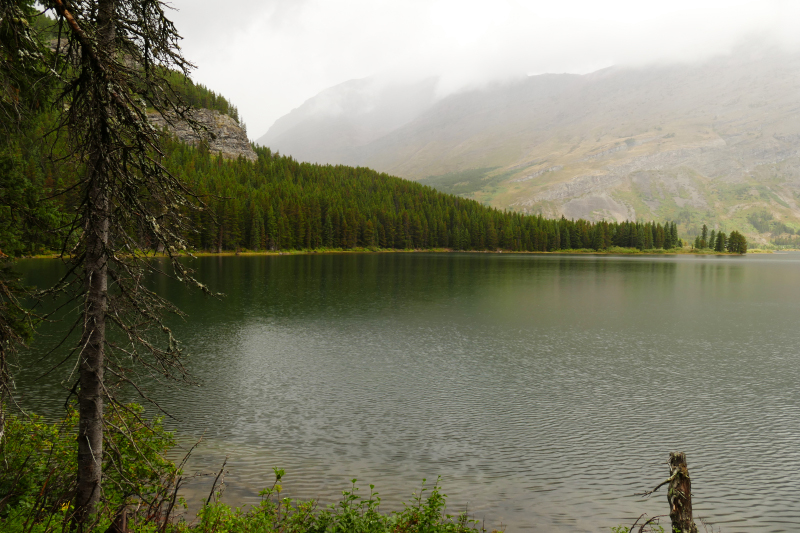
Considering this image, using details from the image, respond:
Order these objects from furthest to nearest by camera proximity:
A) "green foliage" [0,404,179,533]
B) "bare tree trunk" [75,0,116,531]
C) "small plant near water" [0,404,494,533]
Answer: "green foliage" [0,404,179,533], "small plant near water" [0,404,494,533], "bare tree trunk" [75,0,116,531]

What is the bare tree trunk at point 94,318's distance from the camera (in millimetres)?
7980

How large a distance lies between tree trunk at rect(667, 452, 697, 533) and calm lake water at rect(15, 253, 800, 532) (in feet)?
14.0

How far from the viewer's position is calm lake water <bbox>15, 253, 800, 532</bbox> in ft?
49.8

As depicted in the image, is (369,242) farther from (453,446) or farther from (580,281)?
(453,446)

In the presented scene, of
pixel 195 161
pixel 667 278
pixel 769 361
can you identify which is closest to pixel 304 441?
pixel 769 361

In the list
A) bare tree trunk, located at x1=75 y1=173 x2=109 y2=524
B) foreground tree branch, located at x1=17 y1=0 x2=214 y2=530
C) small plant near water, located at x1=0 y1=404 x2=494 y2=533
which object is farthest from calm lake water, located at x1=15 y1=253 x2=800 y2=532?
foreground tree branch, located at x1=17 y1=0 x2=214 y2=530

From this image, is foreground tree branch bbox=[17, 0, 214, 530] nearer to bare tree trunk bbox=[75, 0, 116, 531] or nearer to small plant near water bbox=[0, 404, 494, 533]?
bare tree trunk bbox=[75, 0, 116, 531]

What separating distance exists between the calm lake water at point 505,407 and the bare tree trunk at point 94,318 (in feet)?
19.1

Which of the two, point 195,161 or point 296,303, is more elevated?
point 195,161

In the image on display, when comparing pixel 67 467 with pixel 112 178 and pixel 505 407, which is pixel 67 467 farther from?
pixel 505 407

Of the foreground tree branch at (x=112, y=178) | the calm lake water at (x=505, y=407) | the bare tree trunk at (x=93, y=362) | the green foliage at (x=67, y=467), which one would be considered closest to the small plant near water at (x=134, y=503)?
the green foliage at (x=67, y=467)

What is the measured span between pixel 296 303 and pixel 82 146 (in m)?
47.7

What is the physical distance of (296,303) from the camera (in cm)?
5428

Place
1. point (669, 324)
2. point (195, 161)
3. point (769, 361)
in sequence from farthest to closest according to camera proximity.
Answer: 1. point (195, 161)
2. point (669, 324)
3. point (769, 361)
